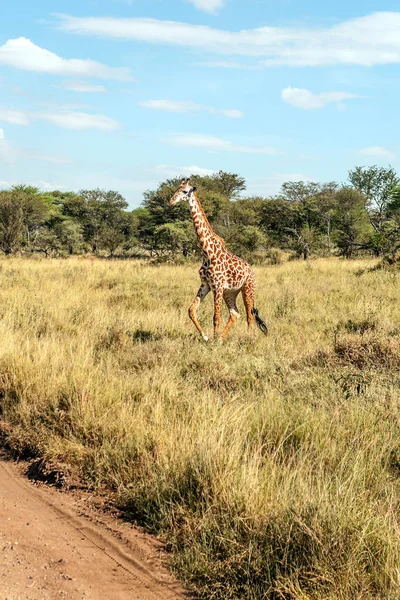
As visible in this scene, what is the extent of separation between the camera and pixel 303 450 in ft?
14.4

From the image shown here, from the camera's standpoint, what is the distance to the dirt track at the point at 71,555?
308 cm

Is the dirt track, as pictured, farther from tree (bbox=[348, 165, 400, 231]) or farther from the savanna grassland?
tree (bbox=[348, 165, 400, 231])

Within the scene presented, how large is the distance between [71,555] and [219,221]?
3325 centimetres

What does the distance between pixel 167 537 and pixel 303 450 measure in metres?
1.30

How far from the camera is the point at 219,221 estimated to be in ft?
118

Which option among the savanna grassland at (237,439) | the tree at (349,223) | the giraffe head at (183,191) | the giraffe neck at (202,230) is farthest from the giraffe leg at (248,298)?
the tree at (349,223)

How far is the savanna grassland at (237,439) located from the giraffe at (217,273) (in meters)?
0.51

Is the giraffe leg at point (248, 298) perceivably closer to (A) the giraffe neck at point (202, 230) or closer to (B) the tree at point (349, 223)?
(A) the giraffe neck at point (202, 230)

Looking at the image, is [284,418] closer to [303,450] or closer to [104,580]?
[303,450]

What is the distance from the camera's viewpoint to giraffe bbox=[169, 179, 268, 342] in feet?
30.2

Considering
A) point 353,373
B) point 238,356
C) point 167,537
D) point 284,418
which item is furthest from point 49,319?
point 167,537

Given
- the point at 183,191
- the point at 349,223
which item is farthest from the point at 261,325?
the point at 349,223

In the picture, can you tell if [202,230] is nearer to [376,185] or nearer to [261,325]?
[261,325]

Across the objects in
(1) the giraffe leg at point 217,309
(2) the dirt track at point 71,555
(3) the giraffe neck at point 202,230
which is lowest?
(2) the dirt track at point 71,555
